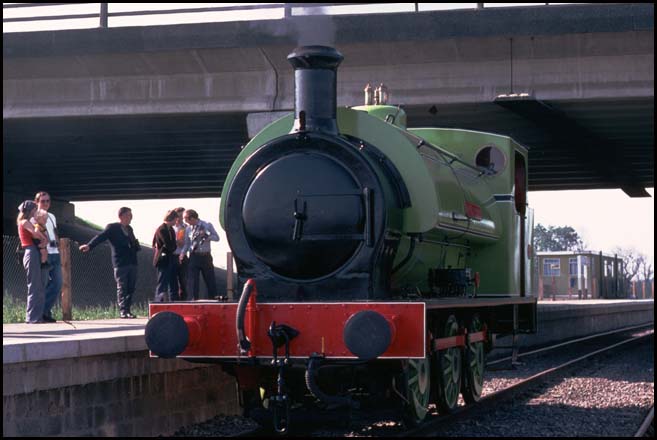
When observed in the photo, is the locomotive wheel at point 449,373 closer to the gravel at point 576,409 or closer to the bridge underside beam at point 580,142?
the gravel at point 576,409

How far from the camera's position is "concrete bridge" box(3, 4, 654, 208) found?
18.7 meters

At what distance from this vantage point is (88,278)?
25000mm

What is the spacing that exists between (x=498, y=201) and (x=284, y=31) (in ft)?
25.4

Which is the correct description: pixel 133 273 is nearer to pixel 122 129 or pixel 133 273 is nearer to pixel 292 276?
pixel 292 276

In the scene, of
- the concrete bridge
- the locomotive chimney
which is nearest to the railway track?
the locomotive chimney

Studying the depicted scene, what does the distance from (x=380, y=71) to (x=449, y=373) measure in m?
10.5

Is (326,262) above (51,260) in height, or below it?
below

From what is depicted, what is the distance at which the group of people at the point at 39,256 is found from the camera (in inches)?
477

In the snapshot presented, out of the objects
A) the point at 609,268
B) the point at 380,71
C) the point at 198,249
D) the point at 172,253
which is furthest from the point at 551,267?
the point at 172,253

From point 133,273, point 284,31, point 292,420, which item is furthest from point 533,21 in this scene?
point 292,420

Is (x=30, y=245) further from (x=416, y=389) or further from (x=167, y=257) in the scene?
(x=416, y=389)

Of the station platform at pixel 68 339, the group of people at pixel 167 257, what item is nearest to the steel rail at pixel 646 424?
the station platform at pixel 68 339

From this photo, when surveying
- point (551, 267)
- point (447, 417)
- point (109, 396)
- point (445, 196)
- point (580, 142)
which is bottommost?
point (447, 417)

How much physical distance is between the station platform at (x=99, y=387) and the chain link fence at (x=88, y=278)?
330 inches
